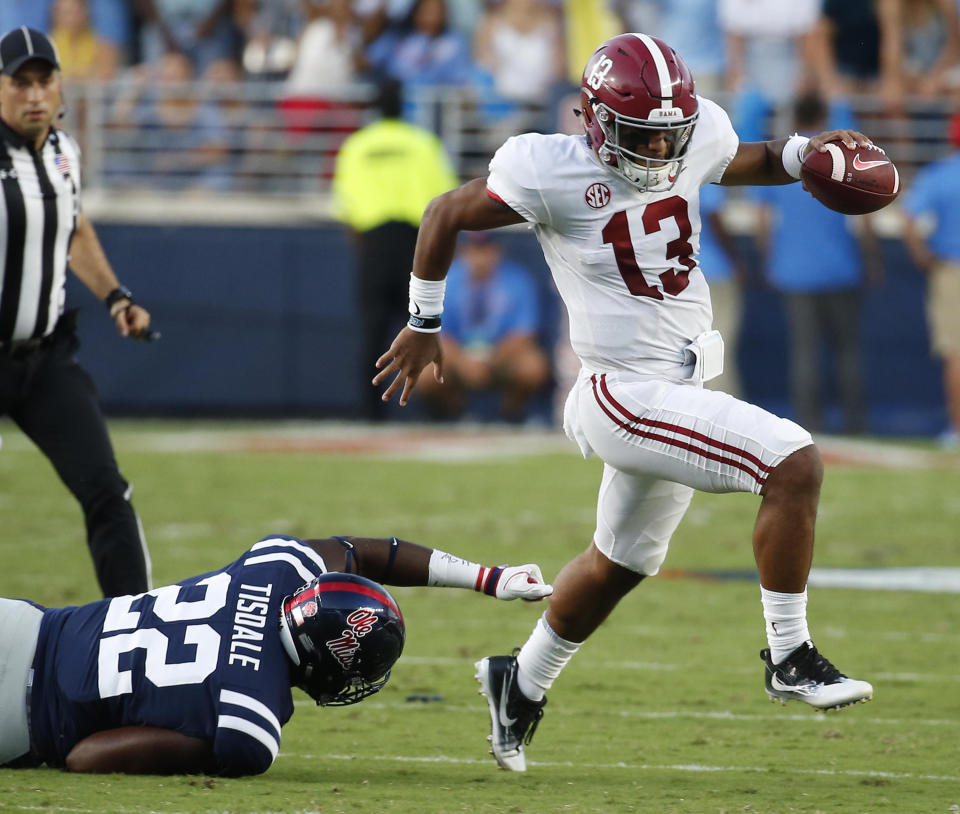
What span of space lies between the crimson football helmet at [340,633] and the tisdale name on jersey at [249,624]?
0.05 m

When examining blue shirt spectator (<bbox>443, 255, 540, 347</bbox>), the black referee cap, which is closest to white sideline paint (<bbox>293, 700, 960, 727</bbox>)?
the black referee cap

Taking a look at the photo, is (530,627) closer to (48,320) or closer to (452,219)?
(48,320)

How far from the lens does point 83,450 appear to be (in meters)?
5.07

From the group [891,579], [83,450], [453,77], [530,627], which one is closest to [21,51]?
[83,450]

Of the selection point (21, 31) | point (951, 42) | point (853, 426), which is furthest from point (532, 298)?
point (21, 31)

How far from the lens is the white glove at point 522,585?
3.94 metres

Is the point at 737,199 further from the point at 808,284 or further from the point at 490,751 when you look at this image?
the point at 490,751

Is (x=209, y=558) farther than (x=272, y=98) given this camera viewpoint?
No

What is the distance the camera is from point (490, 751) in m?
4.43

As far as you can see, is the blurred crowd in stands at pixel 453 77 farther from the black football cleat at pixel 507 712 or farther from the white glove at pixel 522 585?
the white glove at pixel 522 585

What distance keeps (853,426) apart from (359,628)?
872cm

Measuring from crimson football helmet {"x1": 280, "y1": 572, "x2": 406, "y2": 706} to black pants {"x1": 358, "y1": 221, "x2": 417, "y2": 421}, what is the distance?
7.65 m

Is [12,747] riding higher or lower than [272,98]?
higher

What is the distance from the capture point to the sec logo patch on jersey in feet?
13.4
